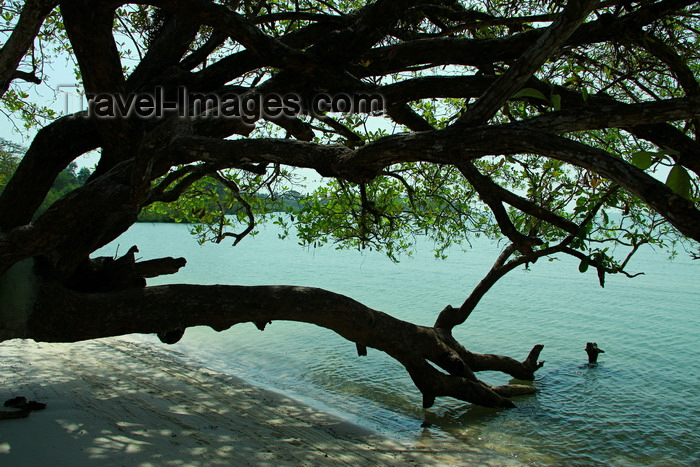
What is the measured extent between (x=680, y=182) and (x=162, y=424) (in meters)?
4.42

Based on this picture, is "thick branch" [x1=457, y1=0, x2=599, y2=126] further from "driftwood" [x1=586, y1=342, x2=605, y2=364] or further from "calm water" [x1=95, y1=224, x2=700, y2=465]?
"driftwood" [x1=586, y1=342, x2=605, y2=364]

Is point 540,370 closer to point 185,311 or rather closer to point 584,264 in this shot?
point 584,264

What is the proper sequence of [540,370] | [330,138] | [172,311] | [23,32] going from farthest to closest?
[540,370]
[330,138]
[172,311]
[23,32]

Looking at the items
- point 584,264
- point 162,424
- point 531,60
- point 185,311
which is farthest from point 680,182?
point 162,424

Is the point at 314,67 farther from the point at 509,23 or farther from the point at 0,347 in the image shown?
the point at 0,347

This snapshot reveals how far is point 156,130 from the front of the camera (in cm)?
334

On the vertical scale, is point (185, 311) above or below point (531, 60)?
below

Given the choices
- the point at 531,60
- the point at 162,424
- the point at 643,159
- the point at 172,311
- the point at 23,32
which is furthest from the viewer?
the point at 162,424

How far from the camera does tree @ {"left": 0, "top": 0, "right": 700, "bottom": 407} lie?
2.90 metres

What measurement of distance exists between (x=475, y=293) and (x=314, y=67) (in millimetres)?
3674

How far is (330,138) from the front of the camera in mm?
6953

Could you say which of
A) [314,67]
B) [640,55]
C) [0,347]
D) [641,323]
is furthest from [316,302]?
[641,323]

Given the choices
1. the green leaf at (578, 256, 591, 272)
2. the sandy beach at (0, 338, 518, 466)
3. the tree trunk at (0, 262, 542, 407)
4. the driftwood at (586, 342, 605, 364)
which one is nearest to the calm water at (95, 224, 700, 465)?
the driftwood at (586, 342, 605, 364)

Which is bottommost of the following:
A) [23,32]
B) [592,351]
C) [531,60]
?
[592,351]
